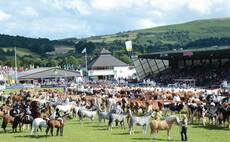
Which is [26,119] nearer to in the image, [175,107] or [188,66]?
[175,107]

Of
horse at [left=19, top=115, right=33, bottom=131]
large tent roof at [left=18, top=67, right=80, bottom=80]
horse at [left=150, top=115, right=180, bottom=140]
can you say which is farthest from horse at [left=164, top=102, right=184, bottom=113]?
large tent roof at [left=18, top=67, right=80, bottom=80]

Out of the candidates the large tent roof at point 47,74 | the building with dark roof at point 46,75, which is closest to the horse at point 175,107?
the building with dark roof at point 46,75

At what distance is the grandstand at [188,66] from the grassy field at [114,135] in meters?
37.8

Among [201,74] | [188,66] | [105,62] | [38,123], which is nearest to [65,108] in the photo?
[38,123]

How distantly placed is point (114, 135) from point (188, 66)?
59.0 metres

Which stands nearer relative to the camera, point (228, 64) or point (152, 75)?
point (228, 64)

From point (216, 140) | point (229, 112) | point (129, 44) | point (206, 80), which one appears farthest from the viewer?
point (129, 44)

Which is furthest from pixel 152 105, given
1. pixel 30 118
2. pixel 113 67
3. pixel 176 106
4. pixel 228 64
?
pixel 113 67

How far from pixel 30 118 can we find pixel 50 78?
9224 centimetres

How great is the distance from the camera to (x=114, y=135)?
90.4 feet

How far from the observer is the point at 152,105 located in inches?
1422

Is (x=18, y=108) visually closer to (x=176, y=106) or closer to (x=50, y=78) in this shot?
(x=176, y=106)

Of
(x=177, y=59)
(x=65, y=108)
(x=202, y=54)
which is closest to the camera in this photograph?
(x=65, y=108)

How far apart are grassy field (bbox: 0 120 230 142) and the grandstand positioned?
37.8m
